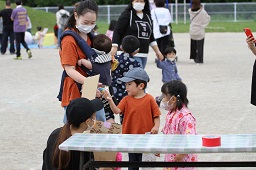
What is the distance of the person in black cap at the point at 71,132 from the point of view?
4.77 metres

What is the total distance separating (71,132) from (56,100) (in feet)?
25.0

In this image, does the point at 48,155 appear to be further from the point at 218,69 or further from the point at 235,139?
the point at 218,69

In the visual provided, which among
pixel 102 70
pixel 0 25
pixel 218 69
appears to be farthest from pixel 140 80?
pixel 0 25

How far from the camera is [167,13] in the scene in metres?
17.6

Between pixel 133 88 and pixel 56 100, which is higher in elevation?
pixel 133 88

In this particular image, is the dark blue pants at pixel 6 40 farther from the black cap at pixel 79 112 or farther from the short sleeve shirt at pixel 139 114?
the black cap at pixel 79 112

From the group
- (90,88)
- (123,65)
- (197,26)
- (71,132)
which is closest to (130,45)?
(123,65)

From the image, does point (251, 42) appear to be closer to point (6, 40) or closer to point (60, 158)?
point (60, 158)

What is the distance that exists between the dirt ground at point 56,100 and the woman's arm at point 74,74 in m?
1.67

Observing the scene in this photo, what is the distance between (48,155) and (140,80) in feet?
7.30

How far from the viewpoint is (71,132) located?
4.96m

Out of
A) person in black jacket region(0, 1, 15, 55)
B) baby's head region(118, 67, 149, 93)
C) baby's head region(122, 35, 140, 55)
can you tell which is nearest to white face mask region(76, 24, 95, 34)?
baby's head region(118, 67, 149, 93)

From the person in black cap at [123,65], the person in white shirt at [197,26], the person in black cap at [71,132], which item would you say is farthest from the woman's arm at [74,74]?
the person in white shirt at [197,26]

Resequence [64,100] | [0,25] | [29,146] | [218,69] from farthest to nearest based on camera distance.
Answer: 1. [0,25]
2. [218,69]
3. [29,146]
4. [64,100]
